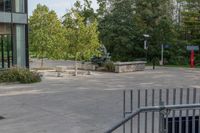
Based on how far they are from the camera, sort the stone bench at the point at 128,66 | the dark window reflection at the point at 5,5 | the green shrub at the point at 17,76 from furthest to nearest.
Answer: the stone bench at the point at 128,66
the dark window reflection at the point at 5,5
the green shrub at the point at 17,76

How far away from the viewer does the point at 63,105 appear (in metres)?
14.8

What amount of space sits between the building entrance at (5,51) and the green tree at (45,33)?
11.9 ft

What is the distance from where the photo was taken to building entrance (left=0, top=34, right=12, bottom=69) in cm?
2805

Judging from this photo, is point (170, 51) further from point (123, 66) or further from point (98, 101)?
point (98, 101)

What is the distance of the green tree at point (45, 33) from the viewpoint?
31.4 m

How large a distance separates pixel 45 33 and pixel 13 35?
6.61 m

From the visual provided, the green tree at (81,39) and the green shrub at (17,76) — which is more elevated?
the green tree at (81,39)

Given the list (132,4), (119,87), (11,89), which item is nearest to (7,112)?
(11,89)

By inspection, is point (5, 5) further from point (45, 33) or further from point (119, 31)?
point (119, 31)

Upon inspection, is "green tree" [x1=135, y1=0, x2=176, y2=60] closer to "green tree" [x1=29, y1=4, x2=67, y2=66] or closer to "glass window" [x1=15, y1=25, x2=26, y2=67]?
"green tree" [x1=29, y1=4, x2=67, y2=66]

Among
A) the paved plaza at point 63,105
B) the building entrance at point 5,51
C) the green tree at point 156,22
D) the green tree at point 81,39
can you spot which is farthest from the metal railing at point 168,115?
the green tree at point 156,22

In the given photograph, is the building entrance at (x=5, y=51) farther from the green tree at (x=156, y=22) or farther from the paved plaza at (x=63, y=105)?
the green tree at (x=156, y=22)

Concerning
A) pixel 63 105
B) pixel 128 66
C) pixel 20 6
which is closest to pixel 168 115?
pixel 63 105

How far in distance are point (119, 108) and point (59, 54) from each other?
1689cm
